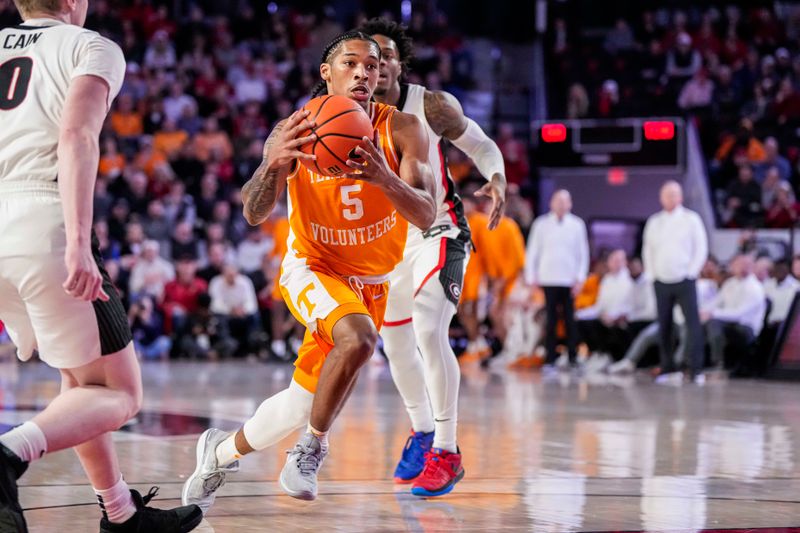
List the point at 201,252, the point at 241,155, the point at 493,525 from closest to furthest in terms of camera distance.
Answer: the point at 493,525 < the point at 201,252 < the point at 241,155

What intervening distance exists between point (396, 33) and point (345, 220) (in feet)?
5.39

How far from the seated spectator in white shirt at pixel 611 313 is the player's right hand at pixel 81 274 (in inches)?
421

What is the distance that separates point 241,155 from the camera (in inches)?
696

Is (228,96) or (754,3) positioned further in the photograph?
(754,3)

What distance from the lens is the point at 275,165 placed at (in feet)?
14.2

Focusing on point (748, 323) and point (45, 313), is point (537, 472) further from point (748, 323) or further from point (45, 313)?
point (748, 323)

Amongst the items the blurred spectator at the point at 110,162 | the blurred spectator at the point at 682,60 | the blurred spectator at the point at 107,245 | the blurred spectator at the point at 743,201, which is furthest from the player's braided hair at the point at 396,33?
the blurred spectator at the point at 682,60

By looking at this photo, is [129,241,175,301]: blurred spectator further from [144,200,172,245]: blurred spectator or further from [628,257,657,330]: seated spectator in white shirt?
[628,257,657,330]: seated spectator in white shirt

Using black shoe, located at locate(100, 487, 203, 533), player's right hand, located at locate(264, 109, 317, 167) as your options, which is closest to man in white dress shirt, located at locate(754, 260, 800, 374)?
player's right hand, located at locate(264, 109, 317, 167)

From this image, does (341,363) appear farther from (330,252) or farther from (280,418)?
(330,252)

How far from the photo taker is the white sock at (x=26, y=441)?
11.5 feet

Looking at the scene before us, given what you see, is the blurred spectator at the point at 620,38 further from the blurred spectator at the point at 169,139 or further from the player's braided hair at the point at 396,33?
the player's braided hair at the point at 396,33

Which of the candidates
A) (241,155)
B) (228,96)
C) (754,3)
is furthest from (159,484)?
(754,3)

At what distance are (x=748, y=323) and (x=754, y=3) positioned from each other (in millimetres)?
10940
